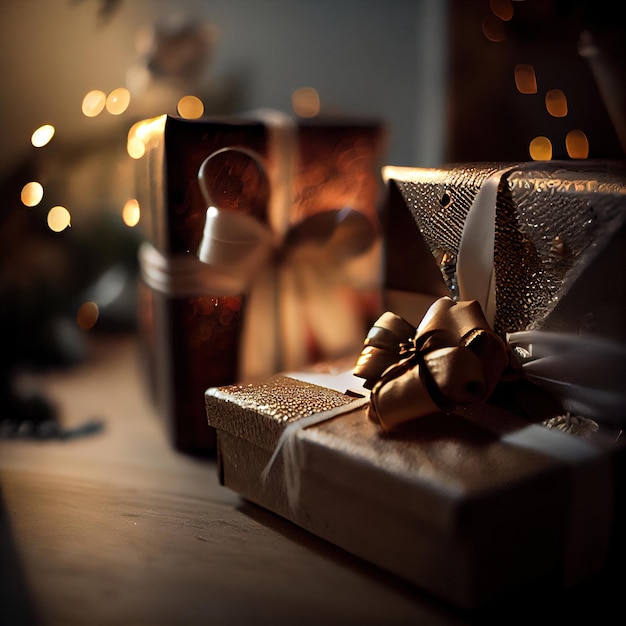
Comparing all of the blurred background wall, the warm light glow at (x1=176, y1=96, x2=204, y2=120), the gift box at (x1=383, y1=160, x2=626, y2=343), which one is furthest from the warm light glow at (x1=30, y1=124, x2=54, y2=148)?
the gift box at (x1=383, y1=160, x2=626, y2=343)

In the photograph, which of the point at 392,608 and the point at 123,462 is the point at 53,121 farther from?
the point at 392,608

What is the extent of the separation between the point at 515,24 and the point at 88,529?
0.72m

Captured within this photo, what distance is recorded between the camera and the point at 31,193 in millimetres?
853

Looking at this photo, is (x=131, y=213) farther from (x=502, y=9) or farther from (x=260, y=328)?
(x=502, y=9)

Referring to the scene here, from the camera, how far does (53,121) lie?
96 centimetres

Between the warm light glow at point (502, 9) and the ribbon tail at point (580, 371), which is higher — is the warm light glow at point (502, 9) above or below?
above

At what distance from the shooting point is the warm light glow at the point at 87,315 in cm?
96

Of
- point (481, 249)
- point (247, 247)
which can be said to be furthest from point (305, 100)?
point (481, 249)

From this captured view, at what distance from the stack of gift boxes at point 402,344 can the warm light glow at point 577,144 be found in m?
0.23

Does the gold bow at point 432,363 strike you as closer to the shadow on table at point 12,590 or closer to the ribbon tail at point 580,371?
the ribbon tail at point 580,371

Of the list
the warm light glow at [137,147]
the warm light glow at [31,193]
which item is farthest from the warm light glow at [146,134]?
the warm light glow at [31,193]

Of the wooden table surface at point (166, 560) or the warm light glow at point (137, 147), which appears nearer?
the wooden table surface at point (166, 560)

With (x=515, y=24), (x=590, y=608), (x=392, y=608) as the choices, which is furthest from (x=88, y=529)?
(x=515, y=24)

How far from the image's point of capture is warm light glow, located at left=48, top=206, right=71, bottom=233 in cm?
91
